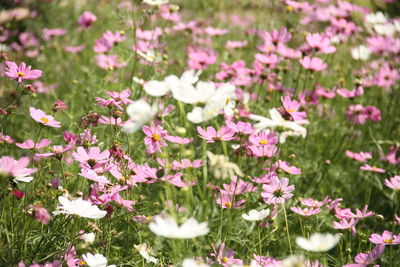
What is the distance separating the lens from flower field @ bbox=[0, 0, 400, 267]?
4.22 ft

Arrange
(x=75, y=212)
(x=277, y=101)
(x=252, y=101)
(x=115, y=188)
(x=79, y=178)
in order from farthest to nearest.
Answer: (x=277, y=101), (x=252, y=101), (x=79, y=178), (x=115, y=188), (x=75, y=212)

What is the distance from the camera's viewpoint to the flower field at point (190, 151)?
1.29 meters

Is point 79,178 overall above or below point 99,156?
below

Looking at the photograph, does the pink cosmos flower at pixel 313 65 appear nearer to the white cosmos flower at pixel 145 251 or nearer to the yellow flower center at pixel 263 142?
the yellow flower center at pixel 263 142

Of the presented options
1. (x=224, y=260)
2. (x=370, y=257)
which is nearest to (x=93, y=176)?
(x=224, y=260)

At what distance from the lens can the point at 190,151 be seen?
Answer: 1.14 m

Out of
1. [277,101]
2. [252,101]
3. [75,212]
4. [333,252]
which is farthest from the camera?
[277,101]

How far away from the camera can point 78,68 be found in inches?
133

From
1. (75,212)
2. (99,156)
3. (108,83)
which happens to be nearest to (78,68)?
(108,83)

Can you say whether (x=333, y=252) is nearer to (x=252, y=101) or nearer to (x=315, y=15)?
(x=252, y=101)

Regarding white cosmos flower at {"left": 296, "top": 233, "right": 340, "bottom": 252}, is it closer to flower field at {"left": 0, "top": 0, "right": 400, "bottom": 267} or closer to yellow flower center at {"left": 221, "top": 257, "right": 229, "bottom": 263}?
flower field at {"left": 0, "top": 0, "right": 400, "bottom": 267}

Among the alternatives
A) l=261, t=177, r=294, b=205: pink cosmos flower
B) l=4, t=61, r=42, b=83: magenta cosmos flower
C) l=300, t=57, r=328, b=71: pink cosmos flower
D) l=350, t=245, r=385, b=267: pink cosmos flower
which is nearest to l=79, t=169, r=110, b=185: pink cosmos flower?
l=4, t=61, r=42, b=83: magenta cosmos flower

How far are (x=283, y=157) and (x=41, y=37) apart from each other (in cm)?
228

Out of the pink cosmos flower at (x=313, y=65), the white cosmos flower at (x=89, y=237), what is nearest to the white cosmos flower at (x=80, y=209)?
the white cosmos flower at (x=89, y=237)
